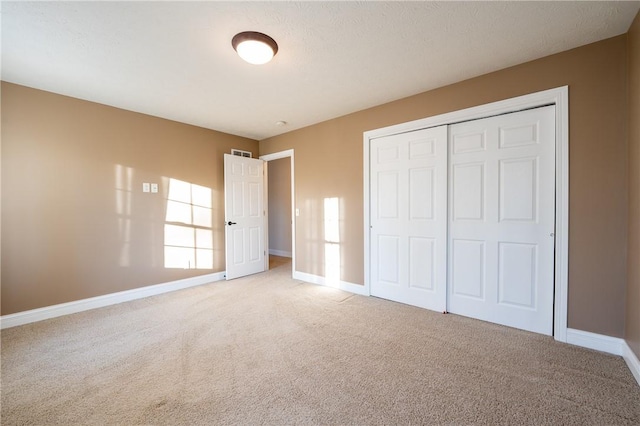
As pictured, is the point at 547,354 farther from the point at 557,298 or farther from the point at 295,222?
the point at 295,222

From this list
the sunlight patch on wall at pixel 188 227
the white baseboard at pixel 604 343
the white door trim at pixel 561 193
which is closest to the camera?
the white baseboard at pixel 604 343

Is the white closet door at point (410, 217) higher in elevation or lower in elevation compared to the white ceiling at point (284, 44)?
lower

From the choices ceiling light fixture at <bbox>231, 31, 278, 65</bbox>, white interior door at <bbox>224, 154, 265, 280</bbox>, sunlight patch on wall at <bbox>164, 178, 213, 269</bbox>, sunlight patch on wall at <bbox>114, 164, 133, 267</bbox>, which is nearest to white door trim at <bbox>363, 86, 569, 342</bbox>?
ceiling light fixture at <bbox>231, 31, 278, 65</bbox>

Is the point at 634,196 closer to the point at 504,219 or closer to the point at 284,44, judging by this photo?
the point at 504,219

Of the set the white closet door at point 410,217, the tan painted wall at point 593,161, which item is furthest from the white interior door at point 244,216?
the tan painted wall at point 593,161

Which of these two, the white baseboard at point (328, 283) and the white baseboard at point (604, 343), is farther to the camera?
the white baseboard at point (328, 283)

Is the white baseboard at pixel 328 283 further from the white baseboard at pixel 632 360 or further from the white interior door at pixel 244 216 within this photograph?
the white baseboard at pixel 632 360

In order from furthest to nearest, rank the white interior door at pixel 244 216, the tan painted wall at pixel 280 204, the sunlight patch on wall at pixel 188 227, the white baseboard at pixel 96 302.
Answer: the tan painted wall at pixel 280 204 < the white interior door at pixel 244 216 < the sunlight patch on wall at pixel 188 227 < the white baseboard at pixel 96 302

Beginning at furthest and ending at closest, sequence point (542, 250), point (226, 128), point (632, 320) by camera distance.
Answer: point (226, 128)
point (542, 250)
point (632, 320)

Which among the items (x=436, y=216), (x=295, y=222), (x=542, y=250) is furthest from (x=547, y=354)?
(x=295, y=222)

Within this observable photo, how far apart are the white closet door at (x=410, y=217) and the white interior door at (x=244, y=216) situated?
2.32 m

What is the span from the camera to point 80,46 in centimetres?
211

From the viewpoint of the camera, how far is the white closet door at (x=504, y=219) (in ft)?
7.78

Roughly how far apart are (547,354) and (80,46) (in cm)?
457
